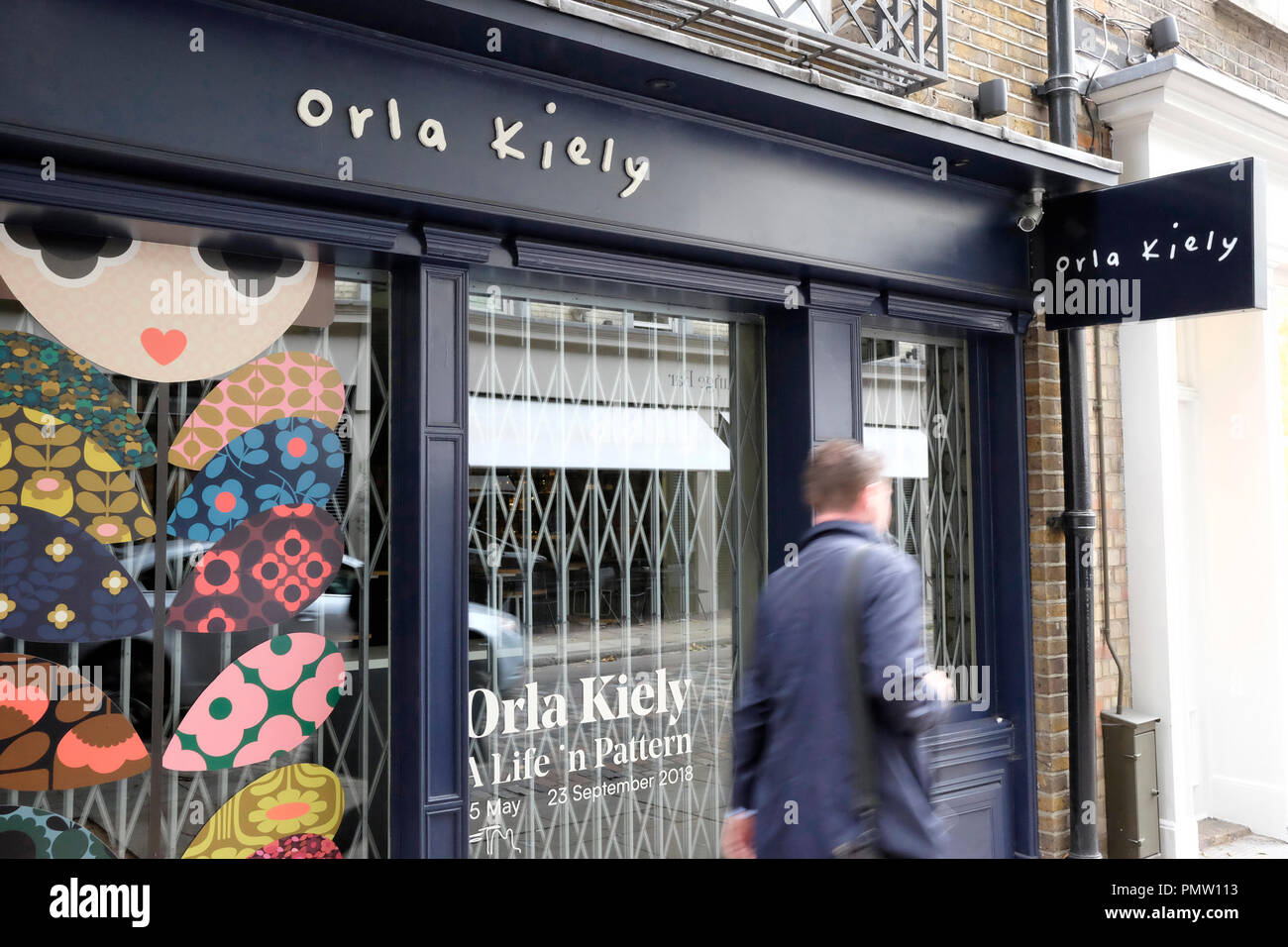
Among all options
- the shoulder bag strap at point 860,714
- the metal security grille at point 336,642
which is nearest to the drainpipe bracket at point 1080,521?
the shoulder bag strap at point 860,714

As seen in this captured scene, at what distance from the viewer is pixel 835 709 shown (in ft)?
8.29

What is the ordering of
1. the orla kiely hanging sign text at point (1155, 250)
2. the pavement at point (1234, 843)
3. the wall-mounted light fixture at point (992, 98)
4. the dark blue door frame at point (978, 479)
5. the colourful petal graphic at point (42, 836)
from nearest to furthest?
1. the colourful petal graphic at point (42, 836)
2. the orla kiely hanging sign text at point (1155, 250)
3. the dark blue door frame at point (978, 479)
4. the wall-mounted light fixture at point (992, 98)
5. the pavement at point (1234, 843)

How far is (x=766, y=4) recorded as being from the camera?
190 inches

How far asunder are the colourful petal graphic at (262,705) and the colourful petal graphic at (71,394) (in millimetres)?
784

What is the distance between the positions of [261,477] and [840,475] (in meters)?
2.06

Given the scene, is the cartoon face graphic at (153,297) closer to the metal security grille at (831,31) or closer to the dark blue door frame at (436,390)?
the dark blue door frame at (436,390)

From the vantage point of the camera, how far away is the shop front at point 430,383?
319cm

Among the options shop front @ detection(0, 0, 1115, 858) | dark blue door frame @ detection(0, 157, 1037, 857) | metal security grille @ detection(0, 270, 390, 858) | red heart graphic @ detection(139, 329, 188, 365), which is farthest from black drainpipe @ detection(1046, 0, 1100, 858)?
red heart graphic @ detection(139, 329, 188, 365)

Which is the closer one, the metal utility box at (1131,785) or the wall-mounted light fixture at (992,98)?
the wall-mounted light fixture at (992,98)

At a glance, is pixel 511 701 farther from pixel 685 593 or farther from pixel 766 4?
pixel 766 4

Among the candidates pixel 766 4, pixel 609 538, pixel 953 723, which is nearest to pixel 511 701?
Answer: pixel 609 538

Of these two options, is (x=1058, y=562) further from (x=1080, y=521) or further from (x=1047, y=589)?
(x=1080, y=521)

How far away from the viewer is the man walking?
248cm

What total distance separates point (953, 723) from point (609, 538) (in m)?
2.29
